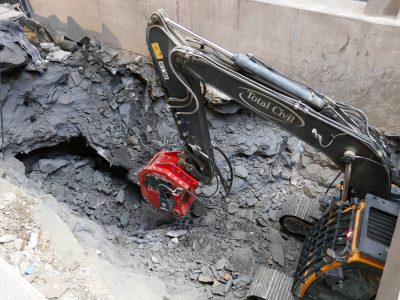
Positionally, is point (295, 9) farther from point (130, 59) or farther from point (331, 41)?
point (130, 59)

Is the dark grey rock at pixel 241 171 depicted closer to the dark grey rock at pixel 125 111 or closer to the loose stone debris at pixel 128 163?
the loose stone debris at pixel 128 163

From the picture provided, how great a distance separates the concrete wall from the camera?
4.45 m

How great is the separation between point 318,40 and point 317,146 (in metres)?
2.13

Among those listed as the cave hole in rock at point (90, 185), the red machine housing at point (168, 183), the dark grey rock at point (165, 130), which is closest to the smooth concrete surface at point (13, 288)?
the red machine housing at point (168, 183)

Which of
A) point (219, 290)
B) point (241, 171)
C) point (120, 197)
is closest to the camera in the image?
point (219, 290)

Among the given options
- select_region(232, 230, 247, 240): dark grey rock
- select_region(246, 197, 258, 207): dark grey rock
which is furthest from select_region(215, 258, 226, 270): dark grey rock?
select_region(246, 197, 258, 207): dark grey rock

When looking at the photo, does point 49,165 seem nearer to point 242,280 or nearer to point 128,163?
point 128,163

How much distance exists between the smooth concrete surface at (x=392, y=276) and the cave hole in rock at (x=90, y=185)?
2.86 meters

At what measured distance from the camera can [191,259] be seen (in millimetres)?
4160

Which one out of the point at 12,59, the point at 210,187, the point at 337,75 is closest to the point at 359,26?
the point at 337,75

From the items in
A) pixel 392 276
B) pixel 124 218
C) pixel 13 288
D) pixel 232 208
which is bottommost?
pixel 13 288

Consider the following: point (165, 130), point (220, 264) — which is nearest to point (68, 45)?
point (165, 130)

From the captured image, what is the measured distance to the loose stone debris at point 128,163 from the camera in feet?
13.3

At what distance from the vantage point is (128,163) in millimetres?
5395
